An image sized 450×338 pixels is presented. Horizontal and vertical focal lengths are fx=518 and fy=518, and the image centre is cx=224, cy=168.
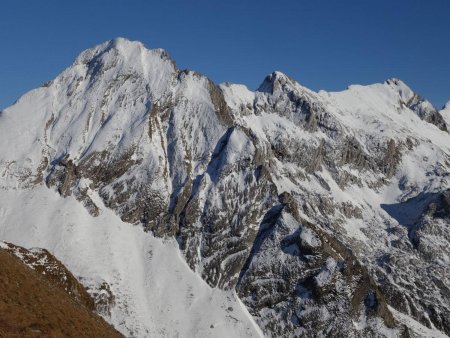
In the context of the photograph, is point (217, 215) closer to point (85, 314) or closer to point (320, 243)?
point (320, 243)

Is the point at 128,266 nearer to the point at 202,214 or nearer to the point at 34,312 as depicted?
the point at 202,214

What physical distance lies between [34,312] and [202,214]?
10697cm

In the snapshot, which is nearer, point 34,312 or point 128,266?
point 34,312

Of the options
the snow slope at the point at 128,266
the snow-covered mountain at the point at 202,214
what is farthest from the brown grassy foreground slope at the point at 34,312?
the snow-covered mountain at the point at 202,214

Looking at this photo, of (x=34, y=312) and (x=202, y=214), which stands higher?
(x=202, y=214)

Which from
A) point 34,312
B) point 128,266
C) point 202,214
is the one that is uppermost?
point 202,214

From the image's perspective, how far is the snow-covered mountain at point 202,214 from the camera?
126 m

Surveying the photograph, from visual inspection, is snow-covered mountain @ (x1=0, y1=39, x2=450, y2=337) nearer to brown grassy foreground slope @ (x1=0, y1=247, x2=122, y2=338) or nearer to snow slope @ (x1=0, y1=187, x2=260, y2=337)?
snow slope @ (x1=0, y1=187, x2=260, y2=337)

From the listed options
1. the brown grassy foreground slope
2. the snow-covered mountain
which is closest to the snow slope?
the snow-covered mountain

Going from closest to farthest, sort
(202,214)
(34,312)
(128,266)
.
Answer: (34,312), (128,266), (202,214)

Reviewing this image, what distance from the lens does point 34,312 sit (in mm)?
38719

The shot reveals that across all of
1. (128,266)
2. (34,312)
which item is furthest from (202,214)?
(34,312)

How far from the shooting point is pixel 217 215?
144 metres

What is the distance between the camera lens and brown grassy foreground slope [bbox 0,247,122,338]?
35.4 m
